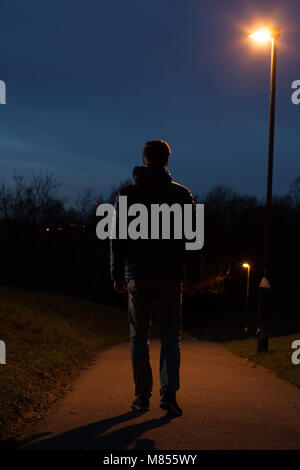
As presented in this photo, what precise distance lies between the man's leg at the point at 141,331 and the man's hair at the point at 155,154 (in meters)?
1.15

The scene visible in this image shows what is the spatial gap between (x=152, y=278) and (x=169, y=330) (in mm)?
540

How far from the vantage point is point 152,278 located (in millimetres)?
4984

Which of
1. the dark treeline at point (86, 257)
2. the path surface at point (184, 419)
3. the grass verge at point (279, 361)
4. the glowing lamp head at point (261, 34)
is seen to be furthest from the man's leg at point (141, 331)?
the dark treeline at point (86, 257)

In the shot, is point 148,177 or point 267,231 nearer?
point 148,177

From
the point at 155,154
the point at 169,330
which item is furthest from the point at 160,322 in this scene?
the point at 155,154

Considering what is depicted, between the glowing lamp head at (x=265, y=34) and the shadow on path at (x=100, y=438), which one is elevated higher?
the glowing lamp head at (x=265, y=34)

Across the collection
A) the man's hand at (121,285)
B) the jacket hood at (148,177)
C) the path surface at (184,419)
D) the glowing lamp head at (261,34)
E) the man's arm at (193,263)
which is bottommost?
the path surface at (184,419)

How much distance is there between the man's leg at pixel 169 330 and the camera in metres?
5.03

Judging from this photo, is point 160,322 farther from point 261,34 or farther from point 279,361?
point 261,34

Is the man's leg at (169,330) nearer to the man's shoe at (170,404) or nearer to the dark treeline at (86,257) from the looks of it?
the man's shoe at (170,404)

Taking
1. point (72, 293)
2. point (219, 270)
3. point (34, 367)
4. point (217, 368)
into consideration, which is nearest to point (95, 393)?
point (34, 367)

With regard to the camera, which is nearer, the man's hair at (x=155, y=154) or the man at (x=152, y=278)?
the man at (x=152, y=278)

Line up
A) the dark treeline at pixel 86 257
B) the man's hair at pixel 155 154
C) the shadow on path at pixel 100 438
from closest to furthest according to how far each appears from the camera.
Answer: the shadow on path at pixel 100 438 → the man's hair at pixel 155 154 → the dark treeline at pixel 86 257
